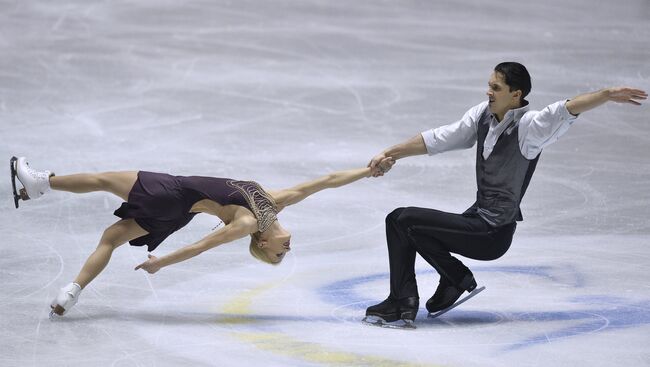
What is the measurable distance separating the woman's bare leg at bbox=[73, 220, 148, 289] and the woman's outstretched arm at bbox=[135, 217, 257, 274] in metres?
0.41

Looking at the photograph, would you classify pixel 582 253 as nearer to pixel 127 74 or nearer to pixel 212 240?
pixel 212 240

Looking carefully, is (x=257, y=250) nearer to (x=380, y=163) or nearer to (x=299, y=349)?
(x=299, y=349)

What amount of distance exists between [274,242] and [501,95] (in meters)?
1.55

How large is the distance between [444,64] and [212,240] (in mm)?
7608

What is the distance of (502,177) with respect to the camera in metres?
6.30

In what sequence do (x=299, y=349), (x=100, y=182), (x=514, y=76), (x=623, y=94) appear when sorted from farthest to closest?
1. (x=100, y=182)
2. (x=514, y=76)
3. (x=299, y=349)
4. (x=623, y=94)

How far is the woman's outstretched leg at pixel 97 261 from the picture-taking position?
628cm

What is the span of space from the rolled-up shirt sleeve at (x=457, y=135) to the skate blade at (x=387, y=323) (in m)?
1.07

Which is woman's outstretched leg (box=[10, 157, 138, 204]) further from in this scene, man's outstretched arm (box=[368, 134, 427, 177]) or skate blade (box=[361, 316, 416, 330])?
skate blade (box=[361, 316, 416, 330])

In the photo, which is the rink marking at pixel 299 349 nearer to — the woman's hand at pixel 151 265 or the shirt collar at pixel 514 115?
the woman's hand at pixel 151 265

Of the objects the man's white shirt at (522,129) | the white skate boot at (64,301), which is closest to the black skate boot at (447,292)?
the man's white shirt at (522,129)

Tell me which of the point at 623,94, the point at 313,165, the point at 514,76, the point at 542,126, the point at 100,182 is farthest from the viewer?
the point at 313,165

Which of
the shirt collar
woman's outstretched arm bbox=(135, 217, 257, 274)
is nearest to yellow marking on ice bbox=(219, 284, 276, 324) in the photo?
woman's outstretched arm bbox=(135, 217, 257, 274)

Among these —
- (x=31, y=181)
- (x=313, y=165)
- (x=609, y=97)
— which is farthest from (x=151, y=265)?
(x=313, y=165)
